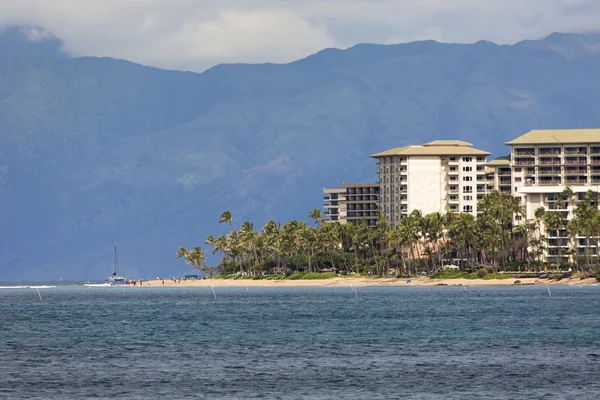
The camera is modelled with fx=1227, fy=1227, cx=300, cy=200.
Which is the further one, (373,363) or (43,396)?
(373,363)

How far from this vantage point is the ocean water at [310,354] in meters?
71.0

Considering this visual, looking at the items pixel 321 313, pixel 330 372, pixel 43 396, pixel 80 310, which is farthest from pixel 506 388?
pixel 80 310

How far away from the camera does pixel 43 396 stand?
6881 cm

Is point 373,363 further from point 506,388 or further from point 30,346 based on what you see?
point 30,346

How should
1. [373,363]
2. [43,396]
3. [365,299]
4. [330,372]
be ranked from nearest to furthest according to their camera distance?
[43,396]
[330,372]
[373,363]
[365,299]

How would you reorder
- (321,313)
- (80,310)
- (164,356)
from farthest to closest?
(80,310) < (321,313) < (164,356)

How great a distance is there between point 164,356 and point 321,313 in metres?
61.2

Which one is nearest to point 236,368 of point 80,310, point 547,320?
point 547,320

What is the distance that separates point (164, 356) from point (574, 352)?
30339 millimetres

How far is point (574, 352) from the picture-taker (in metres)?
90.9

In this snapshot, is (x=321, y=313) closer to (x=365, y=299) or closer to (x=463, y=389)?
(x=365, y=299)

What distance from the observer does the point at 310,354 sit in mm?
91188

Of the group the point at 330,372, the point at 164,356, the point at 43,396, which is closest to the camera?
the point at 43,396

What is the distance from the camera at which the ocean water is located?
71.0 m
